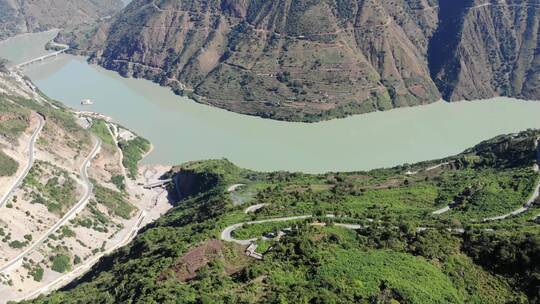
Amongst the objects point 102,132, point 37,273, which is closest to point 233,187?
point 37,273

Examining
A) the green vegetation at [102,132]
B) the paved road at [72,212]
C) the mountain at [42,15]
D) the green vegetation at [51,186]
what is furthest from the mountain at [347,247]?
the mountain at [42,15]

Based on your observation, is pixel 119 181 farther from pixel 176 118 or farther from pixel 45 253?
pixel 176 118

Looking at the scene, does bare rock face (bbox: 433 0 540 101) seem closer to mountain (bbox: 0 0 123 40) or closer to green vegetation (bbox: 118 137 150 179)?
green vegetation (bbox: 118 137 150 179)

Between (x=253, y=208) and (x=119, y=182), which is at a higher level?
(x=253, y=208)

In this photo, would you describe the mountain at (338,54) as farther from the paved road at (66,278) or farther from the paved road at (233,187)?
the paved road at (66,278)

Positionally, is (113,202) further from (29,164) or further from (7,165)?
(7,165)

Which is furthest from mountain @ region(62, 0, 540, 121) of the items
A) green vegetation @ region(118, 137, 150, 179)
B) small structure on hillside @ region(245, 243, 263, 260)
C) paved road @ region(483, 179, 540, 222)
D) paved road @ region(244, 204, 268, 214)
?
small structure on hillside @ region(245, 243, 263, 260)
